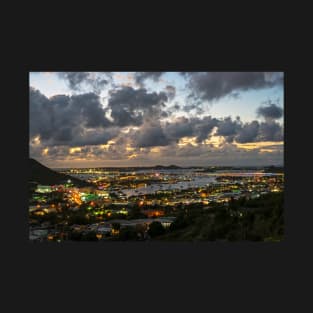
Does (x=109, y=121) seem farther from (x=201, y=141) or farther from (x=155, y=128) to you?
(x=201, y=141)

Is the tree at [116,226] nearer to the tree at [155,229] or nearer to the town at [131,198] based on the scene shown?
the town at [131,198]

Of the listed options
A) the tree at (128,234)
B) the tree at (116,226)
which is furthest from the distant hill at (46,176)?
the tree at (128,234)

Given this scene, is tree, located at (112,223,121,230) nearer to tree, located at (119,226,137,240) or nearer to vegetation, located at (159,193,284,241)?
tree, located at (119,226,137,240)

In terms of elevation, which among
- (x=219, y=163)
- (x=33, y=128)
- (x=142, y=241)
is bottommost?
(x=142, y=241)

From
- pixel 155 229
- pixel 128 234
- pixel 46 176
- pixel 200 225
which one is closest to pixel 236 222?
pixel 200 225

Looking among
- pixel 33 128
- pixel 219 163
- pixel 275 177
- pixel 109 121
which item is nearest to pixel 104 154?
pixel 109 121
